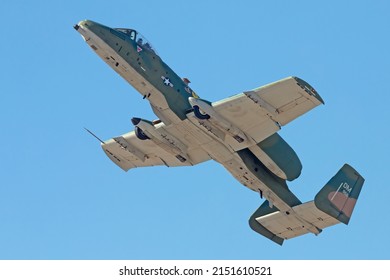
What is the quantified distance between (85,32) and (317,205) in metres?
15.7

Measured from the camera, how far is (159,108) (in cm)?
5125

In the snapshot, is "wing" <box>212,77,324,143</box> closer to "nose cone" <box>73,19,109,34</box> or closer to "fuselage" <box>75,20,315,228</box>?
"fuselage" <box>75,20,315,228</box>

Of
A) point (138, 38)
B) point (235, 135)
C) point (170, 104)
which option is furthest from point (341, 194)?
point (138, 38)

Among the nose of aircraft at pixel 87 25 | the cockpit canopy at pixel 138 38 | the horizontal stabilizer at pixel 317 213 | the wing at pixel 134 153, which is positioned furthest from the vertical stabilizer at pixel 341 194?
the nose of aircraft at pixel 87 25

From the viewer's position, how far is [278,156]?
52781 mm

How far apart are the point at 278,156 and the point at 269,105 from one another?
4.28 metres

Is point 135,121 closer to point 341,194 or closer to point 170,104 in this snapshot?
point 170,104

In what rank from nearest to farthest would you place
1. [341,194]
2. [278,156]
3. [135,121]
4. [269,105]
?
[269,105], [135,121], [278,156], [341,194]

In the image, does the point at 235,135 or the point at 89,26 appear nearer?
the point at 89,26

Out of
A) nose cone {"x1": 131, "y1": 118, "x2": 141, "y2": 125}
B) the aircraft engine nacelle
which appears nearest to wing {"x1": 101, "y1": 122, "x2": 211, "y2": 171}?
nose cone {"x1": 131, "y1": 118, "x2": 141, "y2": 125}

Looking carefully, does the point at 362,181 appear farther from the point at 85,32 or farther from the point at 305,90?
the point at 85,32

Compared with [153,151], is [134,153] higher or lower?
lower
